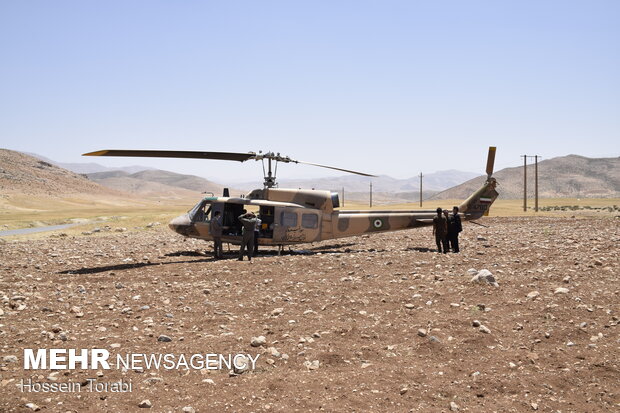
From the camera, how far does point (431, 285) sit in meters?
11.5

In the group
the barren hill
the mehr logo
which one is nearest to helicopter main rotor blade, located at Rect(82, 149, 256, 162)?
the mehr logo

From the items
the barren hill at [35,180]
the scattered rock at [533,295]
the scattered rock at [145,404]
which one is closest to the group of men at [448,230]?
the scattered rock at [533,295]

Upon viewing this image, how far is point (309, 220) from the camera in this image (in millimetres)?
19375

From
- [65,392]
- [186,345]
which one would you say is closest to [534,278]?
[186,345]

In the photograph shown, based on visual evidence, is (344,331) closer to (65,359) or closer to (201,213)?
(65,359)

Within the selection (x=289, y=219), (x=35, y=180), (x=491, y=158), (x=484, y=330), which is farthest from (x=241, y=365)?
(x=35, y=180)

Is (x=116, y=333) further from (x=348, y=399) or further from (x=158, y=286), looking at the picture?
(x=348, y=399)

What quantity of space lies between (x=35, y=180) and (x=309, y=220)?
128 metres

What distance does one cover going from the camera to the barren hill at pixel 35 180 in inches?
4399

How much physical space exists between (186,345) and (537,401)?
551 cm

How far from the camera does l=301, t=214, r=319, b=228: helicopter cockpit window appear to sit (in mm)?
19312

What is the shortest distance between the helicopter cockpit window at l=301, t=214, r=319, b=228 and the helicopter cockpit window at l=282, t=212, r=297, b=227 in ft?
1.10

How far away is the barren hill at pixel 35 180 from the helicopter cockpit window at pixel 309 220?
10191 cm

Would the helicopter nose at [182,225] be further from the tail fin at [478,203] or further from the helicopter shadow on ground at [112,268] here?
the tail fin at [478,203]
